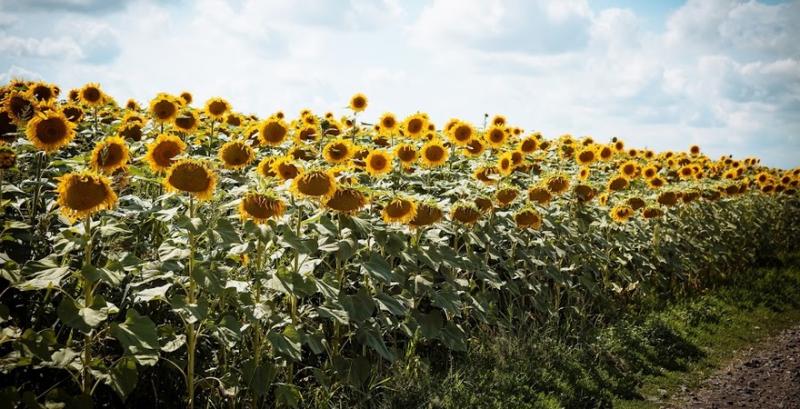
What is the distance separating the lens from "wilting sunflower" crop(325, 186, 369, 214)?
3990mm

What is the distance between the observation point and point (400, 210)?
4.41 metres

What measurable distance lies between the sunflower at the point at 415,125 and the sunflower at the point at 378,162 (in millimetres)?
1916

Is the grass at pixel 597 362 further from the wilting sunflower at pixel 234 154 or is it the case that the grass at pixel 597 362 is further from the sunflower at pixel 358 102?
the sunflower at pixel 358 102

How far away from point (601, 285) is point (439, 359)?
2824 mm

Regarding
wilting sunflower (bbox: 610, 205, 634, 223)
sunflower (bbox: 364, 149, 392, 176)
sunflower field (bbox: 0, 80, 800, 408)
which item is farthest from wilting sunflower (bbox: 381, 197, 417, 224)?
wilting sunflower (bbox: 610, 205, 634, 223)

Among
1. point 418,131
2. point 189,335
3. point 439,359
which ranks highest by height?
point 418,131

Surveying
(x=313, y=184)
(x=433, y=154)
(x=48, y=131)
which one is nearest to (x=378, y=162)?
(x=433, y=154)

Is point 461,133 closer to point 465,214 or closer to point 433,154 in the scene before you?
point 433,154

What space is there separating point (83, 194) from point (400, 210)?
198 centimetres

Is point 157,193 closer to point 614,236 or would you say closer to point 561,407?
point 561,407

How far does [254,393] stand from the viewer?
3.72 metres

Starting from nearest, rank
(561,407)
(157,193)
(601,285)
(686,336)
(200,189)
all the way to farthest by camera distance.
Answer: (200,189)
(561,407)
(157,193)
(686,336)
(601,285)

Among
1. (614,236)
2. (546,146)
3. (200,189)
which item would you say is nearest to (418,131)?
(614,236)

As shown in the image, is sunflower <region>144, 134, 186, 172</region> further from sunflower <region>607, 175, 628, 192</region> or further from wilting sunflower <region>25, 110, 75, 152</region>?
sunflower <region>607, 175, 628, 192</region>
